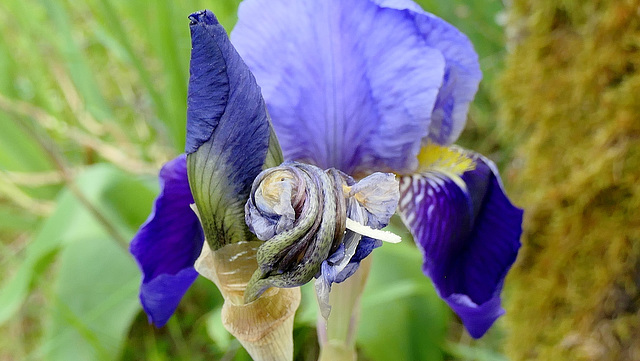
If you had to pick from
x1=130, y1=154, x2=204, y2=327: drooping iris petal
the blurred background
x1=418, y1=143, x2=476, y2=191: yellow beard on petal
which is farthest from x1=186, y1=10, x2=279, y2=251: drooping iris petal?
the blurred background

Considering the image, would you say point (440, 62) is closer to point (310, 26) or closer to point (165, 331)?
point (310, 26)

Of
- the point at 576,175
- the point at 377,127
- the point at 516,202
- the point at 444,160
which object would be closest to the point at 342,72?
the point at 377,127

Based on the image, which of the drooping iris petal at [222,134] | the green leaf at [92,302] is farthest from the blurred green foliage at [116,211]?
the drooping iris petal at [222,134]

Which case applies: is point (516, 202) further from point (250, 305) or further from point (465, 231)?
point (250, 305)

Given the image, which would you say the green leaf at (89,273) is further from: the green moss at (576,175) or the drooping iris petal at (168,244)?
the green moss at (576,175)

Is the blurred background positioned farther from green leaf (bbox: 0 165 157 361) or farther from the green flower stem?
the green flower stem
